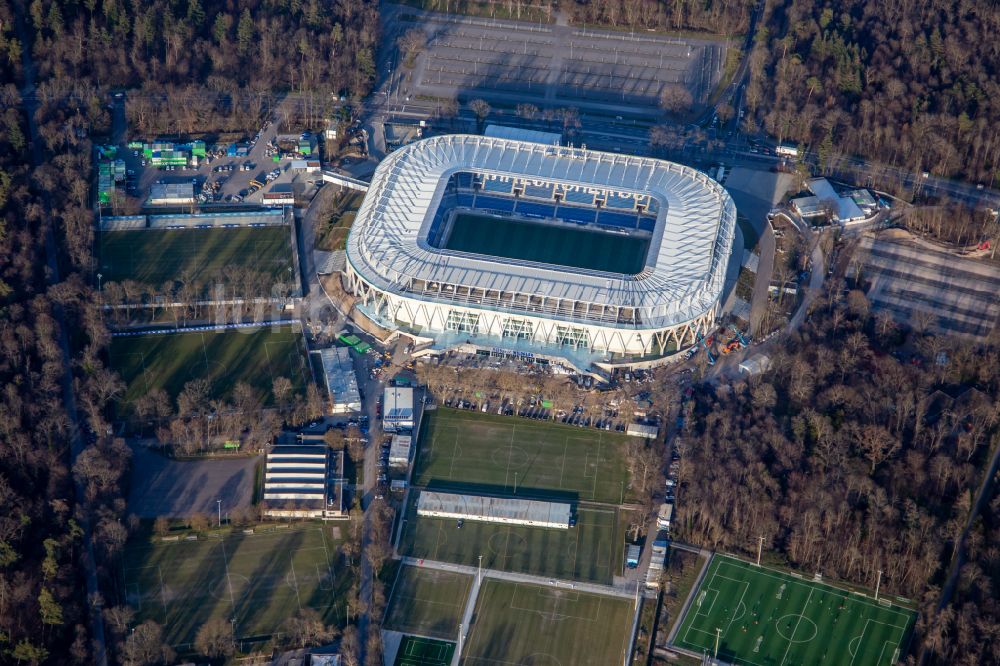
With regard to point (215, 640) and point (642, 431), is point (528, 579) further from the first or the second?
point (215, 640)

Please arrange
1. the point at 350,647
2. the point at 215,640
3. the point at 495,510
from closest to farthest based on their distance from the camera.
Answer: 1. the point at 350,647
2. the point at 215,640
3. the point at 495,510

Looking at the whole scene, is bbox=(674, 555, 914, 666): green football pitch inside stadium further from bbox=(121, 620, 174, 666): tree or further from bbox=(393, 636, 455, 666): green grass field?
bbox=(121, 620, 174, 666): tree

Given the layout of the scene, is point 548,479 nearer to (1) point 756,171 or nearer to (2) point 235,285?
(2) point 235,285

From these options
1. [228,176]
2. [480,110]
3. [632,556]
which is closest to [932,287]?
[632,556]

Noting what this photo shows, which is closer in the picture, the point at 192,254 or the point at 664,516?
the point at 664,516

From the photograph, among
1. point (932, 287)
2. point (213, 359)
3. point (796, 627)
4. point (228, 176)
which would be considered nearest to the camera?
point (796, 627)

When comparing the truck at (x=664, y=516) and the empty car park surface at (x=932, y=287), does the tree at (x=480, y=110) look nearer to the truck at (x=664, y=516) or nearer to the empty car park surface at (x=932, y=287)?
the empty car park surface at (x=932, y=287)
